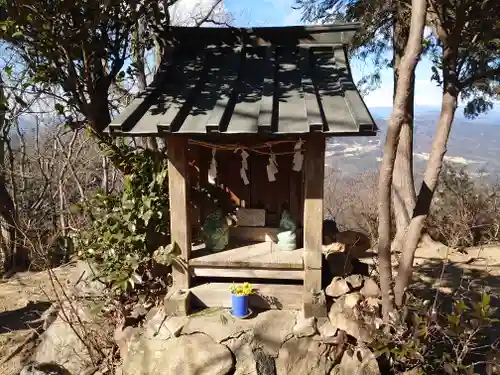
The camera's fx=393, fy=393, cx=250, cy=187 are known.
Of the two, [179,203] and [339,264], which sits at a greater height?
[179,203]

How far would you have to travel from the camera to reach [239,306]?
3.81 m

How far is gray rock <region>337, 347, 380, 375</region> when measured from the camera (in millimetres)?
3375

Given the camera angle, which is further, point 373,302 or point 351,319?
point 373,302

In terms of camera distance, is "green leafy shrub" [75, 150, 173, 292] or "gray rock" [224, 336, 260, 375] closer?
"gray rock" [224, 336, 260, 375]

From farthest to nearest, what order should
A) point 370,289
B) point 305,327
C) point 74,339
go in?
point 74,339 < point 370,289 < point 305,327

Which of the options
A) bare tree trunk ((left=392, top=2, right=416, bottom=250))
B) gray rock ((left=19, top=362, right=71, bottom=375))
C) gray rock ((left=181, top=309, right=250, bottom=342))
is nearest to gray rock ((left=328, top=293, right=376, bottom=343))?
gray rock ((left=181, top=309, right=250, bottom=342))

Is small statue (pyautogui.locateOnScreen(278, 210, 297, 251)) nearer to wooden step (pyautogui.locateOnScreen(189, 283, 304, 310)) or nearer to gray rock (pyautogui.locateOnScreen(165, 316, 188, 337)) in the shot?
wooden step (pyautogui.locateOnScreen(189, 283, 304, 310))

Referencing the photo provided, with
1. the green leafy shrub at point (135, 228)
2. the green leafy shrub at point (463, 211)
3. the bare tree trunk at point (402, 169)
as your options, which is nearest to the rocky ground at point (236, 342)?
the green leafy shrub at point (135, 228)

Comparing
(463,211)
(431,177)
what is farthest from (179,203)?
(463,211)

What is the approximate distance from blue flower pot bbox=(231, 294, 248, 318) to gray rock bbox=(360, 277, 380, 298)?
1.16 meters

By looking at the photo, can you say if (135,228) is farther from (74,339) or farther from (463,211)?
(463,211)

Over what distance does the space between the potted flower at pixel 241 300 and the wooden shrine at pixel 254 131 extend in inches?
7.1

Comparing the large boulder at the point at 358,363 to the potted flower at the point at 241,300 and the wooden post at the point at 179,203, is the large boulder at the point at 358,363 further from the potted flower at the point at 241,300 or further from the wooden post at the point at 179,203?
the wooden post at the point at 179,203

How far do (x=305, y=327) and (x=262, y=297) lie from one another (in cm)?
Result: 53
